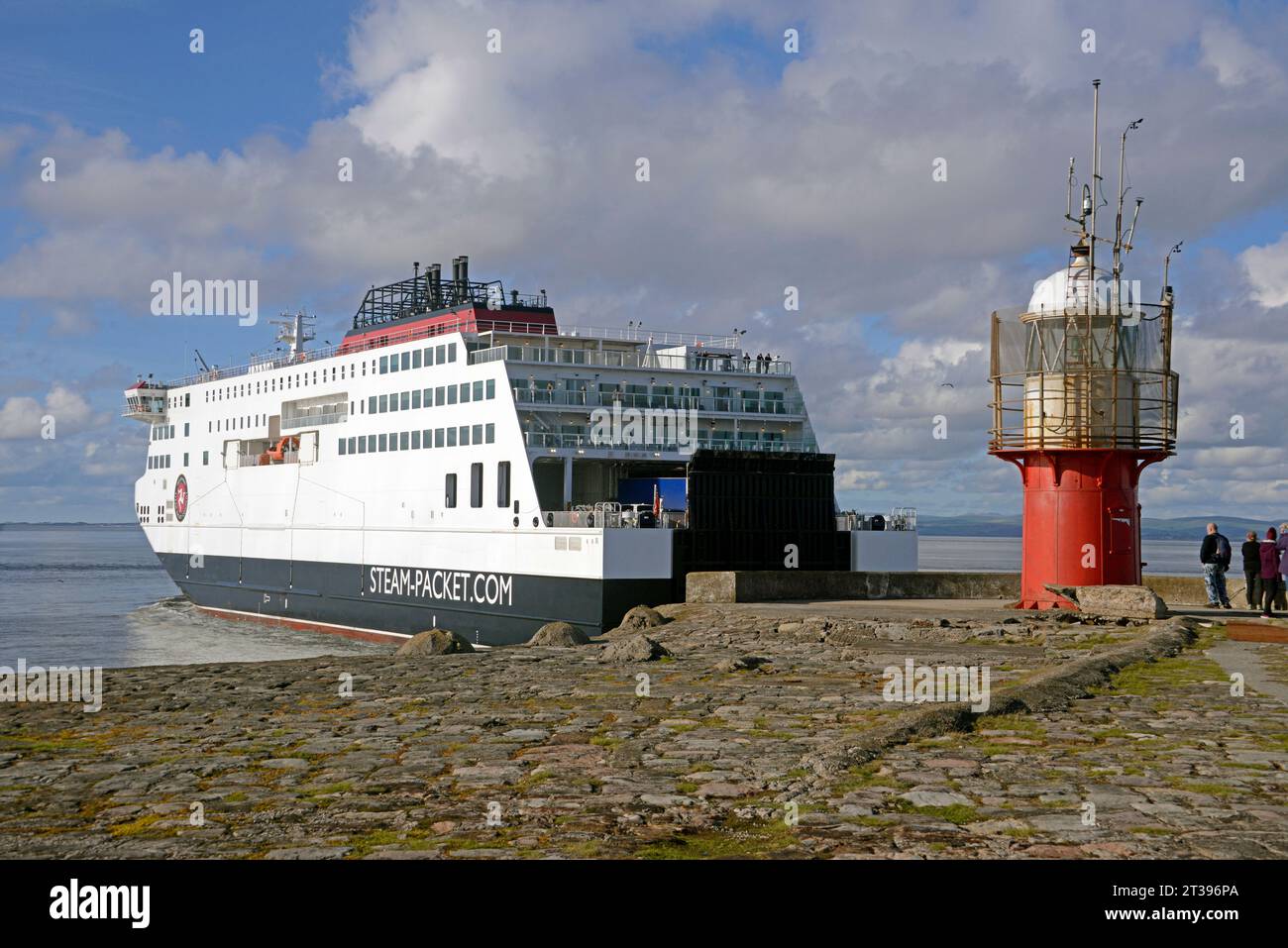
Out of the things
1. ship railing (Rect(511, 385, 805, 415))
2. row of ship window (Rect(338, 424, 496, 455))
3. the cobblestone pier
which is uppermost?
ship railing (Rect(511, 385, 805, 415))

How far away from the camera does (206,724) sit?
8688 millimetres

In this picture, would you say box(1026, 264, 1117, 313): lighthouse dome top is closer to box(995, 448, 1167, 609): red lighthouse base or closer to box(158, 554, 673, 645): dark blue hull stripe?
box(995, 448, 1167, 609): red lighthouse base

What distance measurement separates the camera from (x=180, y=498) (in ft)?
150

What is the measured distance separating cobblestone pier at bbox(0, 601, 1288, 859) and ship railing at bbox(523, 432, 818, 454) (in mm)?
15204

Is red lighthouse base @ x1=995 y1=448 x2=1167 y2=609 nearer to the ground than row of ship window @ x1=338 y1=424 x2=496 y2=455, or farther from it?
nearer to the ground

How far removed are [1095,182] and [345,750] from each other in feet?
48.7

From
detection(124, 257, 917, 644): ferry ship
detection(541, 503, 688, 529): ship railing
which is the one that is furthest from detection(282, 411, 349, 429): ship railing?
detection(541, 503, 688, 529): ship railing

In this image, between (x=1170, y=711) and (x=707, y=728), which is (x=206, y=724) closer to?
(x=707, y=728)

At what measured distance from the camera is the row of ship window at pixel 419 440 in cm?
2836

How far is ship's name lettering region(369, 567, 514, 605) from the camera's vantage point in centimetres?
2717

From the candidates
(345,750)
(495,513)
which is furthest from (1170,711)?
(495,513)

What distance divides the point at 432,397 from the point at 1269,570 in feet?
63.4

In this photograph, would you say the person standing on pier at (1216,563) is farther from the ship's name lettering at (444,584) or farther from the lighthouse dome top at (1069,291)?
the ship's name lettering at (444,584)

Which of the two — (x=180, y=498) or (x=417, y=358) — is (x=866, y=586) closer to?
(x=417, y=358)
